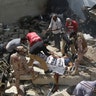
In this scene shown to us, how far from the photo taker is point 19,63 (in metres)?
11.5

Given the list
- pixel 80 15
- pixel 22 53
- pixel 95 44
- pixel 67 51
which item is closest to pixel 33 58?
pixel 22 53

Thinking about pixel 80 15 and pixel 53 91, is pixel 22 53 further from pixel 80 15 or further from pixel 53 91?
pixel 80 15

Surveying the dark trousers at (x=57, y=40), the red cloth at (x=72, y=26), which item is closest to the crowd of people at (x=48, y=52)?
the red cloth at (x=72, y=26)

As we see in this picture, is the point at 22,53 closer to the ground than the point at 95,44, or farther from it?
farther from it

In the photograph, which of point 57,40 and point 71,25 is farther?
point 57,40

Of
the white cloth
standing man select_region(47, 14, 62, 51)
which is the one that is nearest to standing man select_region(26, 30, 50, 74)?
the white cloth

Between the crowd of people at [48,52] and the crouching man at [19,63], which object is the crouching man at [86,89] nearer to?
the crowd of people at [48,52]

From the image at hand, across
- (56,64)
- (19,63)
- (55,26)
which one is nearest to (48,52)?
(56,64)

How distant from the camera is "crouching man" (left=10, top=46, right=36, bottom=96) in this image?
11.3 meters

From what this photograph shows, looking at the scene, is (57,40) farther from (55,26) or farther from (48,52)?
(48,52)

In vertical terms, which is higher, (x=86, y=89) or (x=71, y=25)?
(x=71, y=25)

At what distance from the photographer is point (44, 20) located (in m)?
18.9

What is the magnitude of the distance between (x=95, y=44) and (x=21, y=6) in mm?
5229

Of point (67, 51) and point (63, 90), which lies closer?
point (63, 90)
